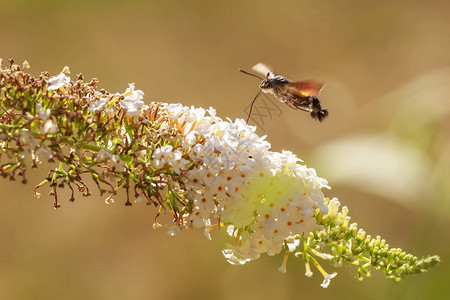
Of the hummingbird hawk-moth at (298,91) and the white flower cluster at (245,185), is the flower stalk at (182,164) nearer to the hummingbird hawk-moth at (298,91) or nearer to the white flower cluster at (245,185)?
the white flower cluster at (245,185)

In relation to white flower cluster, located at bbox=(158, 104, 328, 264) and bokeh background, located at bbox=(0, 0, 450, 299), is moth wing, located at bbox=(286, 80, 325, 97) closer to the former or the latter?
white flower cluster, located at bbox=(158, 104, 328, 264)

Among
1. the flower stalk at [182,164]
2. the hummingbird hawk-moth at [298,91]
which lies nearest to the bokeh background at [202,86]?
the hummingbird hawk-moth at [298,91]

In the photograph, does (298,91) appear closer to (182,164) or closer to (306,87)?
(306,87)

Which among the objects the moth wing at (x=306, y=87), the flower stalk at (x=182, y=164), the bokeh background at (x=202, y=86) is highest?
the bokeh background at (x=202, y=86)

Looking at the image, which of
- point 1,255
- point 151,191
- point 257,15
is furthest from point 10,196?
point 151,191

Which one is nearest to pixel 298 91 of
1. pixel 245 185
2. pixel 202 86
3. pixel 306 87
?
pixel 306 87

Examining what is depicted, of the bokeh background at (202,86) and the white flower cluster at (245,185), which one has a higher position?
the bokeh background at (202,86)
